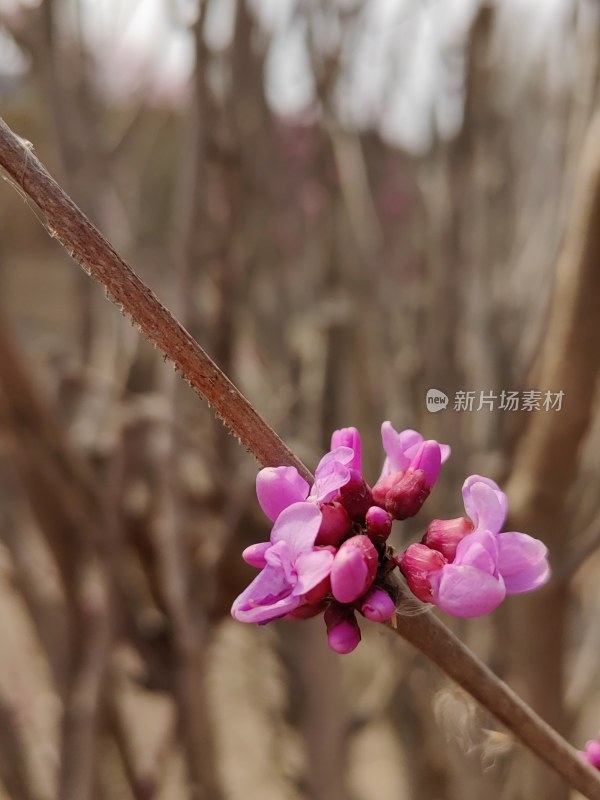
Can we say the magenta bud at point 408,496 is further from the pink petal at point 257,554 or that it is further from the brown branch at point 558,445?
the brown branch at point 558,445

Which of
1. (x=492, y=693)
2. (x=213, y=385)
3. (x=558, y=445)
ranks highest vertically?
(x=213, y=385)

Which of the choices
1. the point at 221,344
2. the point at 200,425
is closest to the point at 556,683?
the point at 221,344

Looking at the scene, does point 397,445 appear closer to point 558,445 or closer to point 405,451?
point 405,451

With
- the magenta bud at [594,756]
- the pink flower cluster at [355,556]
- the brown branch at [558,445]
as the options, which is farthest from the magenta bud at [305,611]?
the brown branch at [558,445]

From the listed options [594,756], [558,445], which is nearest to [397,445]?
[594,756]

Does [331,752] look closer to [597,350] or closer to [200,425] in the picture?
[200,425]

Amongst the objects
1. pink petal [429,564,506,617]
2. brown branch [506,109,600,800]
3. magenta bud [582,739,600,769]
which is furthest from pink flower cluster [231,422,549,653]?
brown branch [506,109,600,800]

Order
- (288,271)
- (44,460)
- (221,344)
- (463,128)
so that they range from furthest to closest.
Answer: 1. (288,271)
2. (463,128)
3. (221,344)
4. (44,460)
